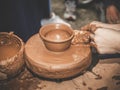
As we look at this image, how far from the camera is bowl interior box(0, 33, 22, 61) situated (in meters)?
2.32

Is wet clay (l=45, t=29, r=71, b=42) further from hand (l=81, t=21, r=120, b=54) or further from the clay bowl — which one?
hand (l=81, t=21, r=120, b=54)

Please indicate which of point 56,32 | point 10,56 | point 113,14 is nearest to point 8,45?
point 10,56

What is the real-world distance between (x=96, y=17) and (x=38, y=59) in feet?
11.3

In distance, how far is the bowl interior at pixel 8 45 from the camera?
91.4 inches

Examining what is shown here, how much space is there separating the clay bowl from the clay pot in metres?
0.27

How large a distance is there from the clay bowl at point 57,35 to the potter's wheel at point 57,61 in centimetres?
7

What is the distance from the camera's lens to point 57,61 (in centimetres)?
210

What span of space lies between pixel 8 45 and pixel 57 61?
0.60m

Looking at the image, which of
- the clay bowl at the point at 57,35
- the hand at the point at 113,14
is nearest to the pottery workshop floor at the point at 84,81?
the clay bowl at the point at 57,35

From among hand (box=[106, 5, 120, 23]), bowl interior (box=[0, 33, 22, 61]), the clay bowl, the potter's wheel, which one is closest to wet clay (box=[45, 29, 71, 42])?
the clay bowl

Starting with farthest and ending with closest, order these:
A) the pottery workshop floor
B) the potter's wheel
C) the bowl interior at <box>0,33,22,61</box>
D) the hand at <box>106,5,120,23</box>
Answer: the hand at <box>106,5,120,23</box> < the bowl interior at <box>0,33,22,61</box> < the pottery workshop floor < the potter's wheel

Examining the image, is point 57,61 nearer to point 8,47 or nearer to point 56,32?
point 56,32

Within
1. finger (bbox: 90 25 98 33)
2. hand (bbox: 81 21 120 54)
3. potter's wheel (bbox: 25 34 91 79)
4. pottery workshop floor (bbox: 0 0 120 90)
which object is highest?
finger (bbox: 90 25 98 33)

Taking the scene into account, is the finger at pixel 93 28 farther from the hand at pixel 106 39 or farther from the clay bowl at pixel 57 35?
the clay bowl at pixel 57 35
